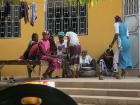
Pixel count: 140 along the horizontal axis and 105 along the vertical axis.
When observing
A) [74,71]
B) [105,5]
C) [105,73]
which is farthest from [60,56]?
[105,5]

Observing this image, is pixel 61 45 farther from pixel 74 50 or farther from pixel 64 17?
pixel 64 17

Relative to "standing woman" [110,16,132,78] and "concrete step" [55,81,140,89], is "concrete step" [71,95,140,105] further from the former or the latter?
"standing woman" [110,16,132,78]

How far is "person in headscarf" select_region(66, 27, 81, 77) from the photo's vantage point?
1255cm

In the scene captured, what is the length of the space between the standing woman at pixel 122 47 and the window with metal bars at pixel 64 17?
6.79 ft

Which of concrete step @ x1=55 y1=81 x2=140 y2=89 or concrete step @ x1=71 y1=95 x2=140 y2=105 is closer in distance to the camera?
concrete step @ x1=71 y1=95 x2=140 y2=105

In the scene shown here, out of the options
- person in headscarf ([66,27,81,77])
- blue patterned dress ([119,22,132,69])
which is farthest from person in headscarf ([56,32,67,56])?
blue patterned dress ([119,22,132,69])

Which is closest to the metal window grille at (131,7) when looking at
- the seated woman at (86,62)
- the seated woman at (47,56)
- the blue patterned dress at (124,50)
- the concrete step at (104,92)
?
the blue patterned dress at (124,50)

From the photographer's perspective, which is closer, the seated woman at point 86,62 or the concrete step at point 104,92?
the concrete step at point 104,92

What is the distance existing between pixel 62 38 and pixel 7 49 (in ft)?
6.71

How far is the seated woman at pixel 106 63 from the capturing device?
42.9ft

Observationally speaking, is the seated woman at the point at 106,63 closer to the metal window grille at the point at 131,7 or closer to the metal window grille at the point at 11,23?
the metal window grille at the point at 131,7

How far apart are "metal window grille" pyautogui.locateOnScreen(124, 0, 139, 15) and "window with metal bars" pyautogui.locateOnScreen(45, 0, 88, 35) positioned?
3.92 feet

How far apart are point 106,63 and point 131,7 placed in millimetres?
1730

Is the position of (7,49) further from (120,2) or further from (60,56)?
(120,2)
